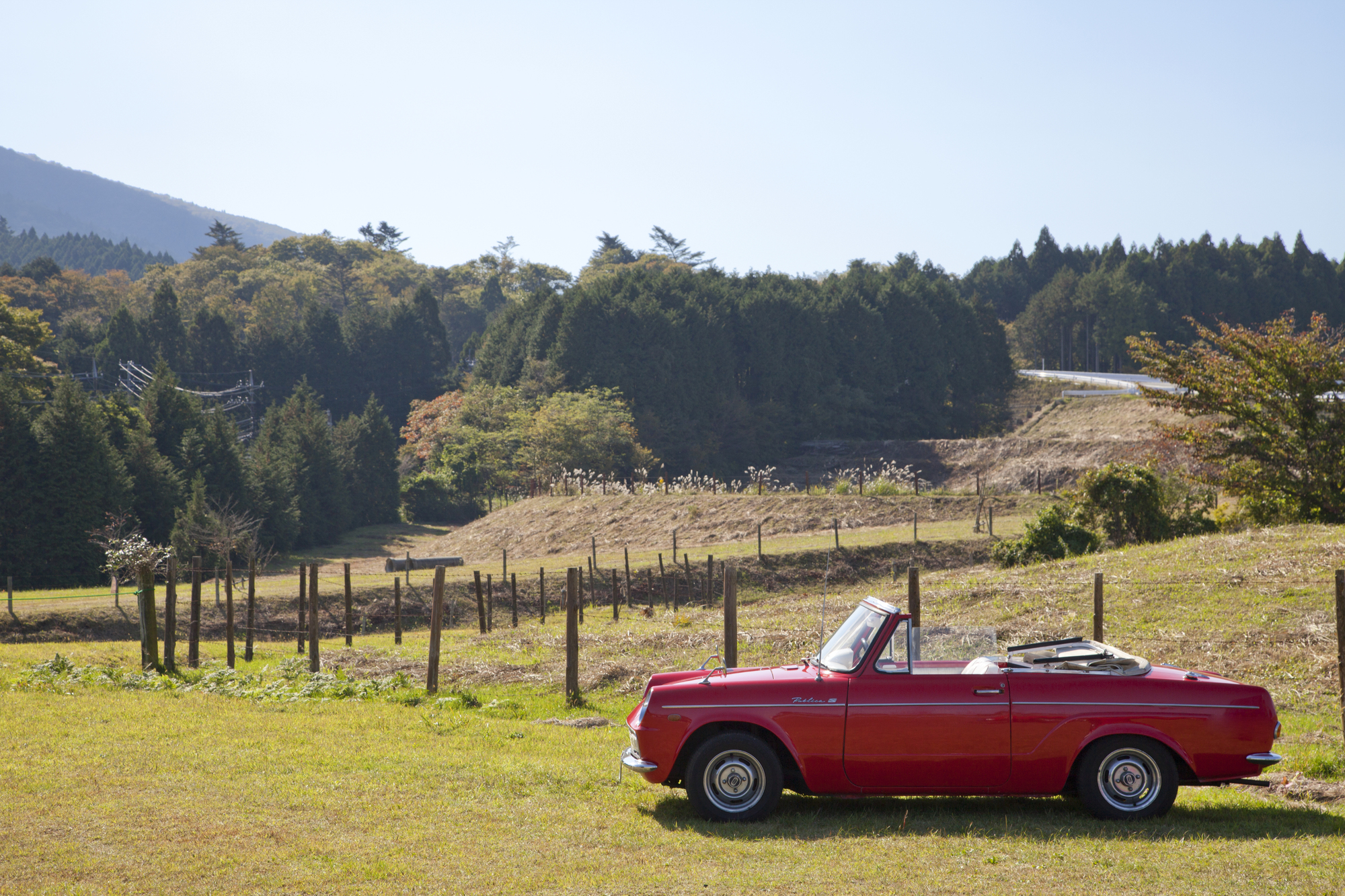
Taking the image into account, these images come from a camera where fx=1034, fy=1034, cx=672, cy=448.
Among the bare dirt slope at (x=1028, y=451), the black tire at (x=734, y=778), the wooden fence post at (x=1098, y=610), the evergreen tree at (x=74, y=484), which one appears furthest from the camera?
the bare dirt slope at (x=1028, y=451)

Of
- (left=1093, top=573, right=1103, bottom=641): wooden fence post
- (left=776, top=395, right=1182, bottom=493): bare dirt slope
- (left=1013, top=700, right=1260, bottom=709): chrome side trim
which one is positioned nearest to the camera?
(left=1013, top=700, right=1260, bottom=709): chrome side trim

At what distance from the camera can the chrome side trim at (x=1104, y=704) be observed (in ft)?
24.2

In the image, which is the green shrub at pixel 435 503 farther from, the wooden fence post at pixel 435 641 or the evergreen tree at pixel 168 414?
the wooden fence post at pixel 435 641

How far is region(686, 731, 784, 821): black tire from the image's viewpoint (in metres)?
7.51

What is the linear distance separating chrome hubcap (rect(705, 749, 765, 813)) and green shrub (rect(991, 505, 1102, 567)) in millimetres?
18758

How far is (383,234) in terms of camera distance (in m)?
154

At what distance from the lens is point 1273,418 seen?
23.0 m

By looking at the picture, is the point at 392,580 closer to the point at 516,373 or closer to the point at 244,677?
the point at 244,677

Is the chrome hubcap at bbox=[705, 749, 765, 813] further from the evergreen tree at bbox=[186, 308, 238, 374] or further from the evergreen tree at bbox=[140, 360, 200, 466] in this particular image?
the evergreen tree at bbox=[186, 308, 238, 374]

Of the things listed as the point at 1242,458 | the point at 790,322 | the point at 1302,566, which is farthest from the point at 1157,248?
the point at 1302,566

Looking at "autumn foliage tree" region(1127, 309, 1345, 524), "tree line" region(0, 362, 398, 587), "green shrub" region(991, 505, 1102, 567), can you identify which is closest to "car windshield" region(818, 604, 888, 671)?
"green shrub" region(991, 505, 1102, 567)

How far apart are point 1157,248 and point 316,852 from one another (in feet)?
432

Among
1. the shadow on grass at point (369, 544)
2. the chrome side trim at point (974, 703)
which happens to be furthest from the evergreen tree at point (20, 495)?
the chrome side trim at point (974, 703)

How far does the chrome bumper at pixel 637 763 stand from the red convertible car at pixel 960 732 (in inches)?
0.6
